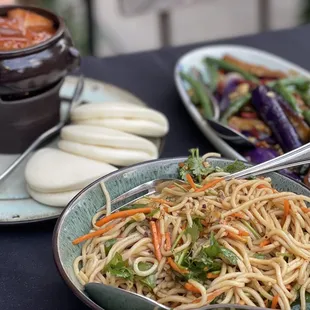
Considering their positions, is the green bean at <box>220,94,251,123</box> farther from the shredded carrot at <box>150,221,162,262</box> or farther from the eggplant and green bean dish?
the shredded carrot at <box>150,221,162,262</box>

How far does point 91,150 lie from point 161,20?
2.12 m

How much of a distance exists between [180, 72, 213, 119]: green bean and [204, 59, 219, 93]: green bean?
0.17ft

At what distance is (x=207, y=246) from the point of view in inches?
41.7

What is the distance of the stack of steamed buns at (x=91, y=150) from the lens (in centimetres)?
130

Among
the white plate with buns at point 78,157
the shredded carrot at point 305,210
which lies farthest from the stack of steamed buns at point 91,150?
the shredded carrot at point 305,210

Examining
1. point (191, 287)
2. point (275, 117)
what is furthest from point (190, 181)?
point (275, 117)

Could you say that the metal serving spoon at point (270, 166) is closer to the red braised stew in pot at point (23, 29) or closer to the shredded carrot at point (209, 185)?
the shredded carrot at point (209, 185)

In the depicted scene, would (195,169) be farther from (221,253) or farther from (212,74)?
(212,74)

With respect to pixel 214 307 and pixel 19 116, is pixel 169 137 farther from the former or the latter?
pixel 214 307

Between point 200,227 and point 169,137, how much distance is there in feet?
1.94

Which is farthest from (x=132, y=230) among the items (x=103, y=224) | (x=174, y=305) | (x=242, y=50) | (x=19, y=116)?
(x=242, y=50)

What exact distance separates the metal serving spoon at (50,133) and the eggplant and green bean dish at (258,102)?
0.34 m

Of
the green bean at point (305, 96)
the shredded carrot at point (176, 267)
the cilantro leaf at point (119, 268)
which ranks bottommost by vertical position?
the green bean at point (305, 96)

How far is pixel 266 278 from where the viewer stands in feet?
3.38
